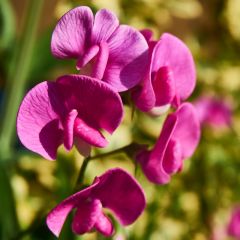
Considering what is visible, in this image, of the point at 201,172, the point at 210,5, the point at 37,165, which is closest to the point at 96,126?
the point at 37,165

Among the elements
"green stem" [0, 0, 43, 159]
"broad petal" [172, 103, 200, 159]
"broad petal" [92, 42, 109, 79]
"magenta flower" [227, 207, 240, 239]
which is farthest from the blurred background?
"broad petal" [92, 42, 109, 79]

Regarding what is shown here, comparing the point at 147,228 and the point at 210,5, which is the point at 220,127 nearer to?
the point at 210,5

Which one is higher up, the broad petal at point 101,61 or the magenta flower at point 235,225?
the broad petal at point 101,61

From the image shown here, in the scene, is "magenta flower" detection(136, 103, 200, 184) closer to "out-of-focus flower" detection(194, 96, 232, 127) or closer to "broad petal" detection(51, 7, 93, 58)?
"broad petal" detection(51, 7, 93, 58)

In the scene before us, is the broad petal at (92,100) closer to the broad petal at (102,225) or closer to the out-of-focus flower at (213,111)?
the broad petal at (102,225)

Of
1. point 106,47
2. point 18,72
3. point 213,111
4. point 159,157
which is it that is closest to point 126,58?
point 106,47

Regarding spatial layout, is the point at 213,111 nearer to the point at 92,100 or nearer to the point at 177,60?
the point at 177,60

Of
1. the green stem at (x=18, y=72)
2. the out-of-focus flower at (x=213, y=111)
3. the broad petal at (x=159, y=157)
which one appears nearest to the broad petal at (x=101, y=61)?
the broad petal at (x=159, y=157)
